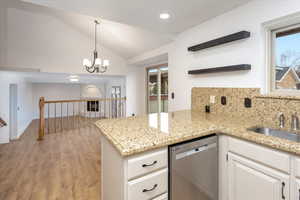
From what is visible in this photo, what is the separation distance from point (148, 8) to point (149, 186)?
6.60 ft

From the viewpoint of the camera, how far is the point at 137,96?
527 cm

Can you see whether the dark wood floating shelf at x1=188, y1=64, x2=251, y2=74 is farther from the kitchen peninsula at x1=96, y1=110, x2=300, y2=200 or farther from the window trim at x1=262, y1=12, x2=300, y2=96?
the kitchen peninsula at x1=96, y1=110, x2=300, y2=200

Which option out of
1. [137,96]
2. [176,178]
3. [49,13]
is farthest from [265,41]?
[49,13]

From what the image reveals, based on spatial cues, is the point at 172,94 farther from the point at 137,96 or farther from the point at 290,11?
the point at 137,96

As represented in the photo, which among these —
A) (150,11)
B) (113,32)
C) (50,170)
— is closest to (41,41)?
(113,32)

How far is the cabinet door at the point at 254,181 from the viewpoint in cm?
106

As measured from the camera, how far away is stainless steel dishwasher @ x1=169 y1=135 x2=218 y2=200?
3.82ft

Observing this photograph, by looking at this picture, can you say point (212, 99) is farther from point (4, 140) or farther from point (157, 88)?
point (4, 140)

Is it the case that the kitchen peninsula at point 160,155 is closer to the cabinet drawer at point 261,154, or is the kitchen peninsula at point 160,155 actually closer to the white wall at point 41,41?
the cabinet drawer at point 261,154

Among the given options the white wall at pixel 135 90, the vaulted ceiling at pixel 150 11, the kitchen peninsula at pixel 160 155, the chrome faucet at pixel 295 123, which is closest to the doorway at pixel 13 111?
the white wall at pixel 135 90

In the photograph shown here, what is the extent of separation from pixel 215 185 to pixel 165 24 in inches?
90.6

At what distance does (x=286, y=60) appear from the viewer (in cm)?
162

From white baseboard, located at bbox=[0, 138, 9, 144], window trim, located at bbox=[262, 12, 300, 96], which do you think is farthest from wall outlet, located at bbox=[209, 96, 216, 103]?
white baseboard, located at bbox=[0, 138, 9, 144]

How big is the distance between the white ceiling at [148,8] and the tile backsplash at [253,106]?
1057 mm
